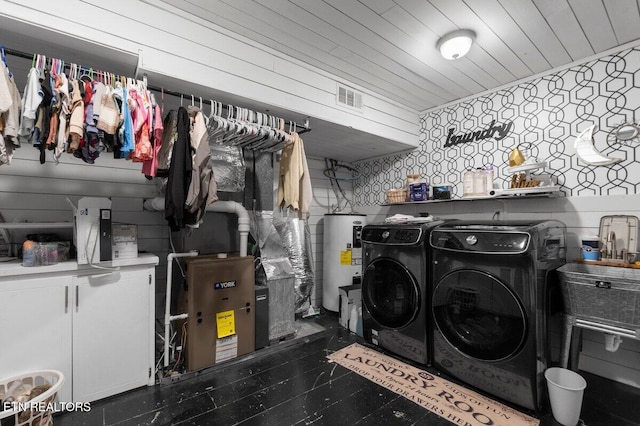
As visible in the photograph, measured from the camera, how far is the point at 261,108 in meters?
2.32

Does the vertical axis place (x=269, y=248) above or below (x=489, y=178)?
below

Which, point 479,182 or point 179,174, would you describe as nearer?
point 179,174

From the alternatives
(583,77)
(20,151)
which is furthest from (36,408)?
(583,77)

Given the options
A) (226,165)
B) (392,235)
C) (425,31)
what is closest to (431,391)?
(392,235)

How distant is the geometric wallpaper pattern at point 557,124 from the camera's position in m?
2.10

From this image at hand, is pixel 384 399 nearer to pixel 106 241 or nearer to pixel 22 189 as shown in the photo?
pixel 106 241

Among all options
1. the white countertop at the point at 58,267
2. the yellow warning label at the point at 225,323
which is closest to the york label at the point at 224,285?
the yellow warning label at the point at 225,323

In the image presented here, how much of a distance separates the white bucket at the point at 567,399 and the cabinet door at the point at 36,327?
2.86 meters

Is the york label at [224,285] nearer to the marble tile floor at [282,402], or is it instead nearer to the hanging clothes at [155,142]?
the marble tile floor at [282,402]

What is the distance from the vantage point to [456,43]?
1.99 m

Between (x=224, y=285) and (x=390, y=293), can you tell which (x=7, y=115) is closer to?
(x=224, y=285)

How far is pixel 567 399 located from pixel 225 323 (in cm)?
226

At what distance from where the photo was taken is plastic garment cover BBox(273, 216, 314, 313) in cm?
337

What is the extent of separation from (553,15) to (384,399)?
2.68m
